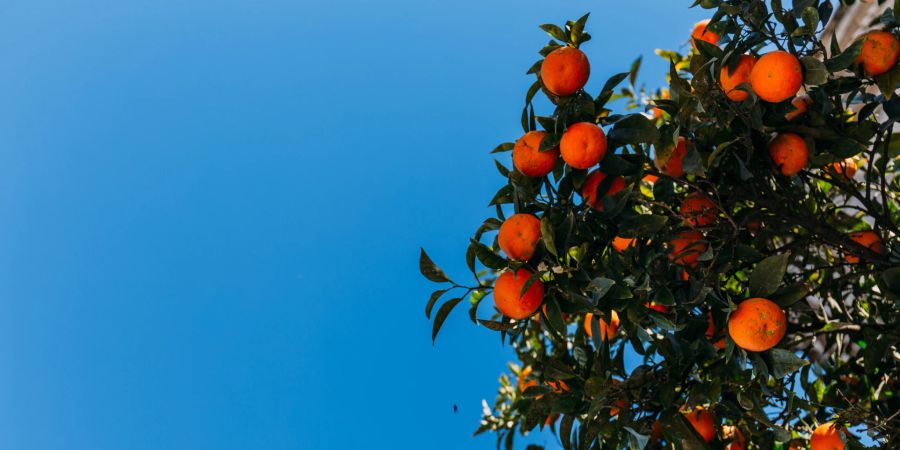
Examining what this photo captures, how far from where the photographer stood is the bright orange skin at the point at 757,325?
142 centimetres

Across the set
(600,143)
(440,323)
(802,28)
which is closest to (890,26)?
(802,28)

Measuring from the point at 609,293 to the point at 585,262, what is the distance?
13cm

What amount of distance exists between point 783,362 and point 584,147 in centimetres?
65

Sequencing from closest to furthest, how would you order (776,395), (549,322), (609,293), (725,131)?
1. (609,293)
2. (549,322)
3. (725,131)
4. (776,395)

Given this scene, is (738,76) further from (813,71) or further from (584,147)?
(584,147)

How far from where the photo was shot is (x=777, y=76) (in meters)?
1.55

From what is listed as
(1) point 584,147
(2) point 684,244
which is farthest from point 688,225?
(1) point 584,147

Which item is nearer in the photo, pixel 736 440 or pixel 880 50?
pixel 880 50

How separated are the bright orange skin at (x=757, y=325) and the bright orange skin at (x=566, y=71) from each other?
66 cm

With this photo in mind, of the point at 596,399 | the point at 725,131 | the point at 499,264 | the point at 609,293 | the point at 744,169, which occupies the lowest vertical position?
the point at 596,399

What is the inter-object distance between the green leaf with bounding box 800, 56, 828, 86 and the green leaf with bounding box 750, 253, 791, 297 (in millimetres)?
444

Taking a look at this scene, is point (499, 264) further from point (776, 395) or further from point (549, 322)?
point (776, 395)

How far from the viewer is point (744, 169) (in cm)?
165

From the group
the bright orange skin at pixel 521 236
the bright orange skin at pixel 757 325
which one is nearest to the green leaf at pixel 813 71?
the bright orange skin at pixel 757 325
